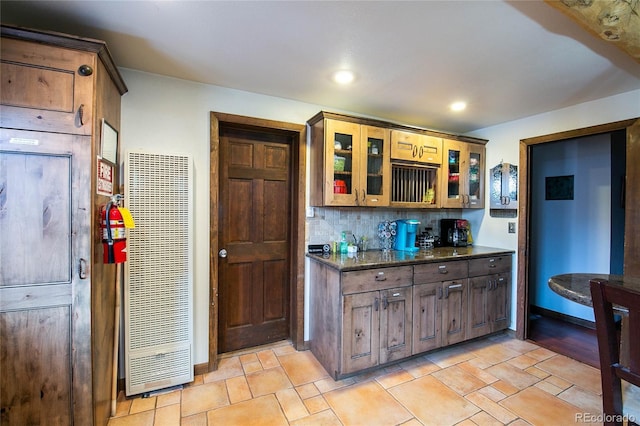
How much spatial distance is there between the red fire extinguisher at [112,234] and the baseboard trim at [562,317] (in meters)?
4.76

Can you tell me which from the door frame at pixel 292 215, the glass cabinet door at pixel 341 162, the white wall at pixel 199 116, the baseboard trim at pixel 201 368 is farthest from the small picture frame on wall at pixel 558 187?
the baseboard trim at pixel 201 368

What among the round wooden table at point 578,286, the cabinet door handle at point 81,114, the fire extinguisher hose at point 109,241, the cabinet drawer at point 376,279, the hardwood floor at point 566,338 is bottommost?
the hardwood floor at point 566,338

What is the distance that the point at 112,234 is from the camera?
1695 millimetres

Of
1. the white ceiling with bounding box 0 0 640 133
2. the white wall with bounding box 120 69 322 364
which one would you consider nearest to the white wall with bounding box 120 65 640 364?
the white wall with bounding box 120 69 322 364

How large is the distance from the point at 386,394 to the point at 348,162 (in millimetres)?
1977

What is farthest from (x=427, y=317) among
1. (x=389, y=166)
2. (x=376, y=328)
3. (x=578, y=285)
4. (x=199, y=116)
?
(x=199, y=116)

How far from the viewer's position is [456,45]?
5.77ft

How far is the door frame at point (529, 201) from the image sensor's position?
236 centimetres

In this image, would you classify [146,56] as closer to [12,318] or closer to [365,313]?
[12,318]

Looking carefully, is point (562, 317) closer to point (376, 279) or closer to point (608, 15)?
point (376, 279)

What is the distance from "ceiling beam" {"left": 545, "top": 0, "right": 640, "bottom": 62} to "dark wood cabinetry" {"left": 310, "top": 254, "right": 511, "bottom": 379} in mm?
1866

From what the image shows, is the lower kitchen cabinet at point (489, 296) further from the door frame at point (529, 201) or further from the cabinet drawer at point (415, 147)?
the cabinet drawer at point (415, 147)

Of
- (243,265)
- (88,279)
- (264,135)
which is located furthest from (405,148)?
(88,279)

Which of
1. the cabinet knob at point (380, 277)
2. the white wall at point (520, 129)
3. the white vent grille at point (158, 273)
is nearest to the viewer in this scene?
the white vent grille at point (158, 273)
